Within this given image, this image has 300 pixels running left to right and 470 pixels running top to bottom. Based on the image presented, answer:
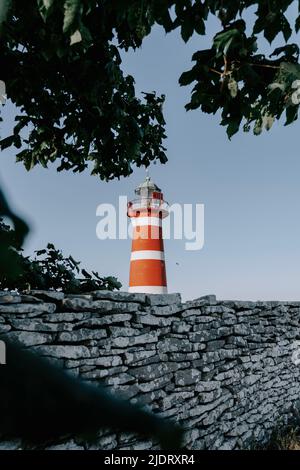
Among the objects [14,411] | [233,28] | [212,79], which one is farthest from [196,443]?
[14,411]

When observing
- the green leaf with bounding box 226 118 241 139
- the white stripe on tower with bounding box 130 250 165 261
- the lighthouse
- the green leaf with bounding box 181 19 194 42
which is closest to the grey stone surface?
the green leaf with bounding box 226 118 241 139

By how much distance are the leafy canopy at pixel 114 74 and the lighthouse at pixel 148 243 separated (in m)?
6.00

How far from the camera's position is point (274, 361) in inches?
259

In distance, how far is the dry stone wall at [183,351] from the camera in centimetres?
354

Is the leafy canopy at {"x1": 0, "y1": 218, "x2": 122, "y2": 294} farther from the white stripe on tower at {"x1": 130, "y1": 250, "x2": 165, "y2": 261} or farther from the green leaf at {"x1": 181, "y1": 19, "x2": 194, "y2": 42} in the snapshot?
the white stripe on tower at {"x1": 130, "y1": 250, "x2": 165, "y2": 261}

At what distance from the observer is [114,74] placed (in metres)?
4.38

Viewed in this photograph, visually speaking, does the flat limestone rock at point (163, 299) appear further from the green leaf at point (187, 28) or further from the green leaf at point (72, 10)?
the green leaf at point (72, 10)

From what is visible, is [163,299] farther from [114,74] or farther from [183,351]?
[114,74]

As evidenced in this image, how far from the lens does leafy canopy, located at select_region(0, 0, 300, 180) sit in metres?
2.54

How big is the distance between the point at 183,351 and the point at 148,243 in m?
7.76

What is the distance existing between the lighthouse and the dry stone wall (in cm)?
541

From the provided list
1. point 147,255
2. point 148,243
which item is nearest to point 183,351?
point 147,255

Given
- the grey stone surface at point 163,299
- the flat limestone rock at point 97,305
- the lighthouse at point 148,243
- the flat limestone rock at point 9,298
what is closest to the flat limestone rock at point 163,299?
the grey stone surface at point 163,299

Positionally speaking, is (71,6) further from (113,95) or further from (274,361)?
(274,361)
